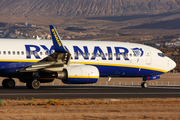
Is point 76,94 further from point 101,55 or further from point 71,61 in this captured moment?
point 101,55

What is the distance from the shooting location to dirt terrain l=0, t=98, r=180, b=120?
14.7 m

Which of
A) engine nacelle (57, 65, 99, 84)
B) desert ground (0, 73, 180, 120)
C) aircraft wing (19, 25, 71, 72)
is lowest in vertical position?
desert ground (0, 73, 180, 120)

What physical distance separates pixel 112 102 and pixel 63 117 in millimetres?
5026

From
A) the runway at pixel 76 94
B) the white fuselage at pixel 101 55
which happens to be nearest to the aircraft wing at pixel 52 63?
the white fuselage at pixel 101 55

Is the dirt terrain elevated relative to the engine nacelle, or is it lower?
lower

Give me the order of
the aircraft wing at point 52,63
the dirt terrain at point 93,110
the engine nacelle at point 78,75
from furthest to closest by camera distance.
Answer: the engine nacelle at point 78,75, the aircraft wing at point 52,63, the dirt terrain at point 93,110

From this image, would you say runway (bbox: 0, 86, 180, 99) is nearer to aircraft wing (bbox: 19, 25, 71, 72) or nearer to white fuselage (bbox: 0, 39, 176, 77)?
aircraft wing (bbox: 19, 25, 71, 72)

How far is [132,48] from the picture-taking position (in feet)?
105

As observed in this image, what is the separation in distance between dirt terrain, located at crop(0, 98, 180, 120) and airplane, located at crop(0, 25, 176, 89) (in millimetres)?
7615

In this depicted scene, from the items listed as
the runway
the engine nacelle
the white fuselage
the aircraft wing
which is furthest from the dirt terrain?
the white fuselage

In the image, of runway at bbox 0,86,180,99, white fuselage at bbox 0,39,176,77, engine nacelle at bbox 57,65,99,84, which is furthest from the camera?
white fuselage at bbox 0,39,176,77

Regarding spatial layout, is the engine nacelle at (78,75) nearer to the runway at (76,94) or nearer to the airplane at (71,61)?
the airplane at (71,61)

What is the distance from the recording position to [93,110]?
16.3 m

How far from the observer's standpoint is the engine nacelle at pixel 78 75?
26.7 m
